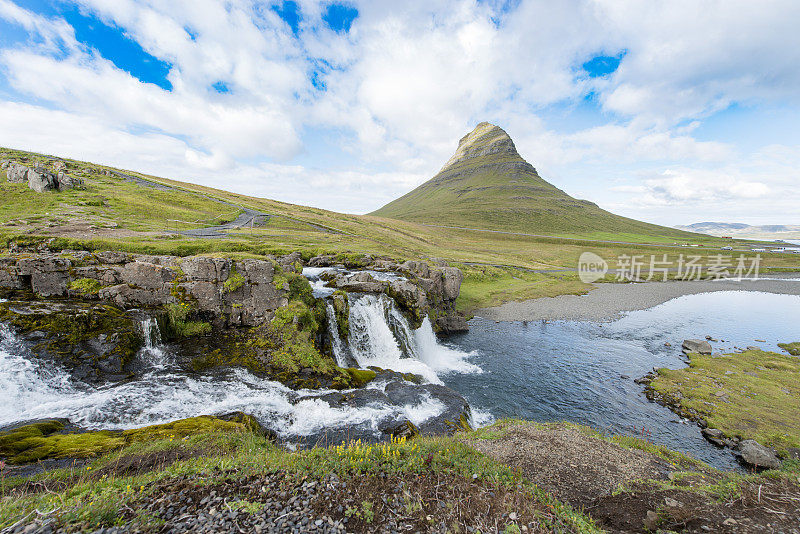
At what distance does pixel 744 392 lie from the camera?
26016 mm

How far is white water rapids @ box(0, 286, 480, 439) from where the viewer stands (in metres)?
15.0

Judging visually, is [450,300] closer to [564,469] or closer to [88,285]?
[564,469]

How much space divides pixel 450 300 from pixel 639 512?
123ft

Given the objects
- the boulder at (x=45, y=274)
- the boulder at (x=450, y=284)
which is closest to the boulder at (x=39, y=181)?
the boulder at (x=45, y=274)

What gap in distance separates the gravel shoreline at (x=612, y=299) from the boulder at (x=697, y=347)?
12351 mm

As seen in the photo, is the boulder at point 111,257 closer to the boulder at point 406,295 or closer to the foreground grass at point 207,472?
the foreground grass at point 207,472

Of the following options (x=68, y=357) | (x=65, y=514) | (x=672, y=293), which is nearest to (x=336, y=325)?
(x=68, y=357)

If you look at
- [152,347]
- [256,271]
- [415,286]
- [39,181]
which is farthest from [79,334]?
[39,181]

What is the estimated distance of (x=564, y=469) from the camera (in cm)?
1309

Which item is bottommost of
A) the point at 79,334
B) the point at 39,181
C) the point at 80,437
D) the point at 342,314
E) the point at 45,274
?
the point at 80,437

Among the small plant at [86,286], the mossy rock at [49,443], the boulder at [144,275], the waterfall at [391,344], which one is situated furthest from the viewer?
the waterfall at [391,344]

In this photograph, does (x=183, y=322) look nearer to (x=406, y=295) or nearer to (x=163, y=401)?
(x=163, y=401)

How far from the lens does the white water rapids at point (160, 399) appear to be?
15.0m

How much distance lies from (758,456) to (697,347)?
23400mm
